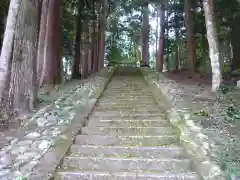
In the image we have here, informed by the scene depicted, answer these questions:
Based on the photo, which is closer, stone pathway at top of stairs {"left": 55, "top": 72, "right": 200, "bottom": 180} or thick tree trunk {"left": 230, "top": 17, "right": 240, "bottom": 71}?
stone pathway at top of stairs {"left": 55, "top": 72, "right": 200, "bottom": 180}

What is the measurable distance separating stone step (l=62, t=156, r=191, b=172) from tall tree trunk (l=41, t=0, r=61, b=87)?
21.9 ft

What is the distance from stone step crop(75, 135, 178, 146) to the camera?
16.7 ft

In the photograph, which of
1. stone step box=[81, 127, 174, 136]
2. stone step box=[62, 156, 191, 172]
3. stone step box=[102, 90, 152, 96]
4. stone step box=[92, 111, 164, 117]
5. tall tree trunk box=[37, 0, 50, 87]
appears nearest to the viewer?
stone step box=[62, 156, 191, 172]

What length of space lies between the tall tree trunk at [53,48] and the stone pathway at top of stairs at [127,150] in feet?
15.5

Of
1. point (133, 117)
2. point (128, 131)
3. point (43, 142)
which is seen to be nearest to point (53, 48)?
point (133, 117)

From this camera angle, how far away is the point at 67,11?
16438 mm

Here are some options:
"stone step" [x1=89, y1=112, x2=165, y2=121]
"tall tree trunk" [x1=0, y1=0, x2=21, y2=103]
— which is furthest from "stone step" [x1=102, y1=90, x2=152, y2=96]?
"tall tree trunk" [x1=0, y1=0, x2=21, y2=103]

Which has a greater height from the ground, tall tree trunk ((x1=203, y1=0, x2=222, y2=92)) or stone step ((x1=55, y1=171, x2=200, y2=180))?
tall tree trunk ((x1=203, y1=0, x2=222, y2=92))

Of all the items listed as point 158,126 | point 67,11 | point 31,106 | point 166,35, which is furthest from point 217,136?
point 166,35

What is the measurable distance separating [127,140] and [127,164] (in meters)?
0.78

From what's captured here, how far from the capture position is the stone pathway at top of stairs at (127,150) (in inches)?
163

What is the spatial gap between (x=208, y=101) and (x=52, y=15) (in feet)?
23.2

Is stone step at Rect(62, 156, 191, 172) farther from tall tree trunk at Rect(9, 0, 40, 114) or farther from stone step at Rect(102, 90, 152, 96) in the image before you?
stone step at Rect(102, 90, 152, 96)

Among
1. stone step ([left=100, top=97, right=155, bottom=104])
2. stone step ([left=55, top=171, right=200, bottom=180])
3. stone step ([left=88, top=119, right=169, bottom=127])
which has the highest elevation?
stone step ([left=100, top=97, right=155, bottom=104])
